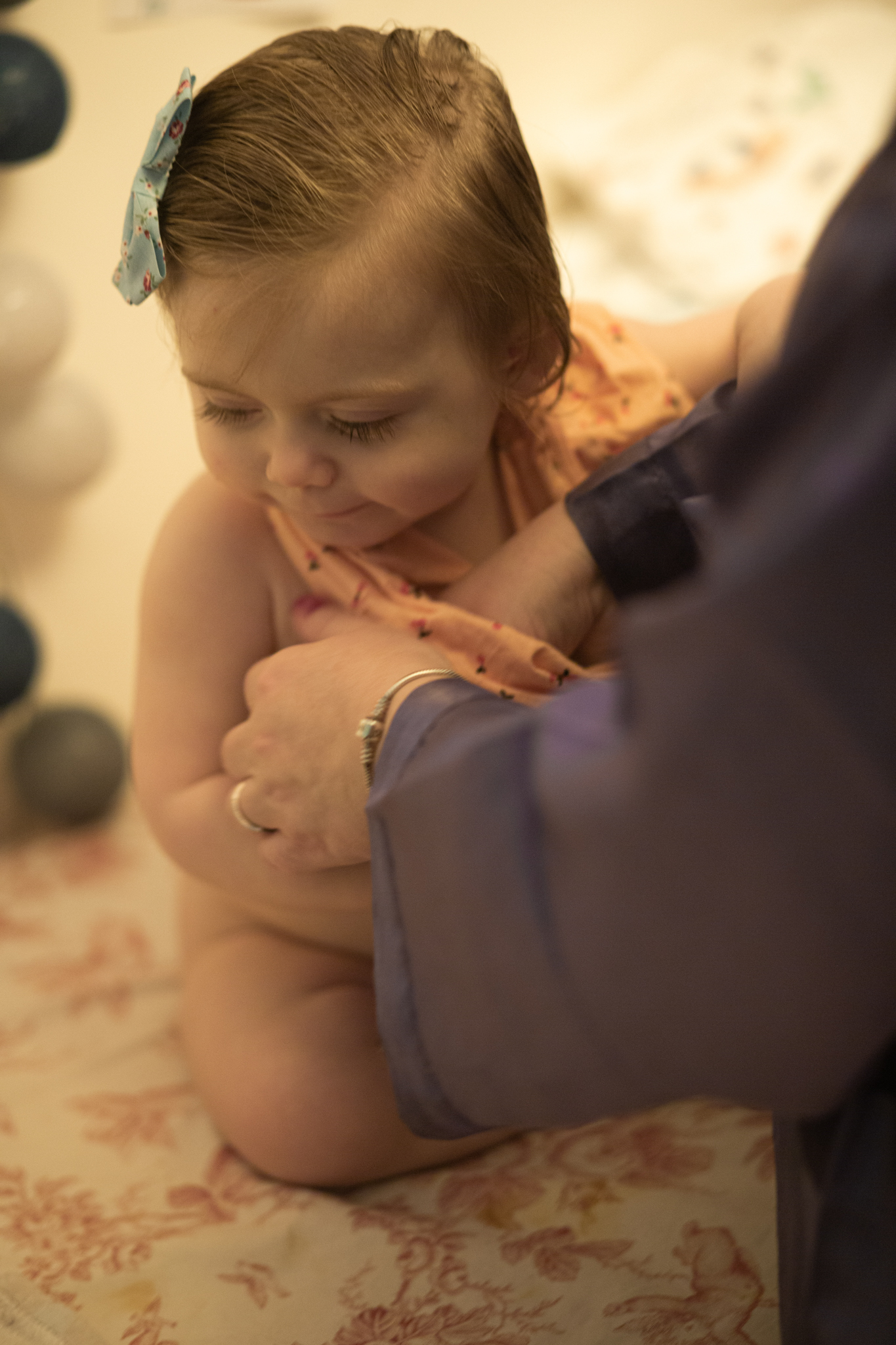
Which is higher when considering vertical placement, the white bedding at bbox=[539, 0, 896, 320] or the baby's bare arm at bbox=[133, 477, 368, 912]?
the white bedding at bbox=[539, 0, 896, 320]

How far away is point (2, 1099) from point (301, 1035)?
25 cm

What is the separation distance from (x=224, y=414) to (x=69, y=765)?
830mm

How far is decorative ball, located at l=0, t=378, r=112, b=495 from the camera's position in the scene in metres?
1.44

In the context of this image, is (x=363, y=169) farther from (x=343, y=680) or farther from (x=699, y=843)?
(x=699, y=843)

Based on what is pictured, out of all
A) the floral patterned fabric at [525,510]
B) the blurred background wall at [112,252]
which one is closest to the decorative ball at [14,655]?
A: the blurred background wall at [112,252]

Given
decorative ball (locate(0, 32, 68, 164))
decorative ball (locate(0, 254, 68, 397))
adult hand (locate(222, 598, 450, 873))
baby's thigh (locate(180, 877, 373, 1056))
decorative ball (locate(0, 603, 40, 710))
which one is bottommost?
baby's thigh (locate(180, 877, 373, 1056))

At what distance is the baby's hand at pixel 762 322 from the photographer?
0.93m

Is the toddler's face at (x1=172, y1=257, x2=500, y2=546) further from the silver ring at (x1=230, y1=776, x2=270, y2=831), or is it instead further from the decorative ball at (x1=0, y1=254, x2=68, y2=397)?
the decorative ball at (x1=0, y1=254, x2=68, y2=397)

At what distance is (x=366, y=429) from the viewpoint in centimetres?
79

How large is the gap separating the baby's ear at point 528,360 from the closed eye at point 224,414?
0.64ft

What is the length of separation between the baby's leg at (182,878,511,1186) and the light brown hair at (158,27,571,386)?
54cm

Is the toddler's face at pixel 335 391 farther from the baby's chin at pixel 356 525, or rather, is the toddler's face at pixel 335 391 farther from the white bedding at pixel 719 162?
the white bedding at pixel 719 162

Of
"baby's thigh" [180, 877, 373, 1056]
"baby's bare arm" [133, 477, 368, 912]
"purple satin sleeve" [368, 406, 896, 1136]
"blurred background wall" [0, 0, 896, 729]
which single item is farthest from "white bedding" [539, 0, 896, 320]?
"purple satin sleeve" [368, 406, 896, 1136]

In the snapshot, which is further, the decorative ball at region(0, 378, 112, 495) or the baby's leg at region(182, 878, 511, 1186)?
the decorative ball at region(0, 378, 112, 495)
